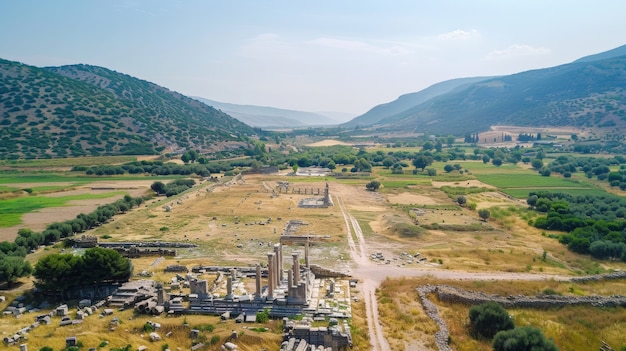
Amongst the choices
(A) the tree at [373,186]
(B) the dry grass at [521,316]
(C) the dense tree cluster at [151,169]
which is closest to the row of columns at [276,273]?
(B) the dry grass at [521,316]

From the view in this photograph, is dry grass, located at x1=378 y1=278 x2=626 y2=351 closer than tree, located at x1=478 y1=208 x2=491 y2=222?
Yes

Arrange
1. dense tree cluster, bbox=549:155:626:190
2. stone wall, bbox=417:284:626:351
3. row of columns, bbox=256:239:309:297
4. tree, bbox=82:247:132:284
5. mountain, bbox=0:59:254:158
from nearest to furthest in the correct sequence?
1. row of columns, bbox=256:239:309:297
2. stone wall, bbox=417:284:626:351
3. tree, bbox=82:247:132:284
4. dense tree cluster, bbox=549:155:626:190
5. mountain, bbox=0:59:254:158

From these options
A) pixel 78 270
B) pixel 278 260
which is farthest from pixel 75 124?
pixel 278 260

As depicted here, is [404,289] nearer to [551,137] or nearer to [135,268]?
[135,268]

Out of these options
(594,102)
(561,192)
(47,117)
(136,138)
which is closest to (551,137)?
(594,102)

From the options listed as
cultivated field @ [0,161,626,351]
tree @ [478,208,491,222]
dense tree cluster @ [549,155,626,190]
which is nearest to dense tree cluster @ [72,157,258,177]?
cultivated field @ [0,161,626,351]

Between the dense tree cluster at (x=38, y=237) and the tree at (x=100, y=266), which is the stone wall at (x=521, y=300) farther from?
the dense tree cluster at (x=38, y=237)

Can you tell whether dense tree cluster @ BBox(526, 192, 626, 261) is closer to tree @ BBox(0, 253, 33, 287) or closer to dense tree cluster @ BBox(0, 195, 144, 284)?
tree @ BBox(0, 253, 33, 287)
